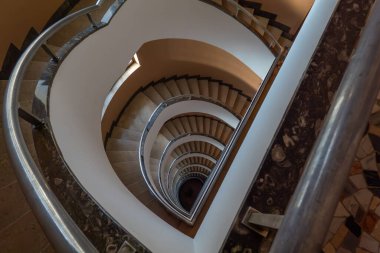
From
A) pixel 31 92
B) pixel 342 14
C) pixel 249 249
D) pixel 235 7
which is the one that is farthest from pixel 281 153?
pixel 235 7

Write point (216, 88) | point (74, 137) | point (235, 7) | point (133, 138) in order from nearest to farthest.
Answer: point (74, 137) → point (235, 7) → point (133, 138) → point (216, 88)

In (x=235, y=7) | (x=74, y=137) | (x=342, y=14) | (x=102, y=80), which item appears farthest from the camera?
(x=235, y=7)

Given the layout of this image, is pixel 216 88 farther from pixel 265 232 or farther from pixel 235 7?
pixel 265 232

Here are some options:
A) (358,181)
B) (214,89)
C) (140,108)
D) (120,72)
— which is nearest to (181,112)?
(140,108)

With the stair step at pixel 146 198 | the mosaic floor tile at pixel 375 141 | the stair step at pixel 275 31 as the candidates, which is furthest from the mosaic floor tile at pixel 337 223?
the stair step at pixel 275 31

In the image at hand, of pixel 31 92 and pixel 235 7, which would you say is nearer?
pixel 31 92

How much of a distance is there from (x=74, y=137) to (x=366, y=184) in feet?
7.72

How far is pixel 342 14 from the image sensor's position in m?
1.53

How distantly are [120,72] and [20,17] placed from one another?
1607mm

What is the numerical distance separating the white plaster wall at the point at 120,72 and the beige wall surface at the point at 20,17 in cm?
135

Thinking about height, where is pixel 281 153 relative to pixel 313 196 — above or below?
above

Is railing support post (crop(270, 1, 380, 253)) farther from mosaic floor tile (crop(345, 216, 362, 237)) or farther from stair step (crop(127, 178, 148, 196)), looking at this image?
stair step (crop(127, 178, 148, 196))

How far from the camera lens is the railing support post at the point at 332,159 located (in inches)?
27.3

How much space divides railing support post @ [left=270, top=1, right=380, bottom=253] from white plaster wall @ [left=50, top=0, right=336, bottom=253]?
29.1 inches
